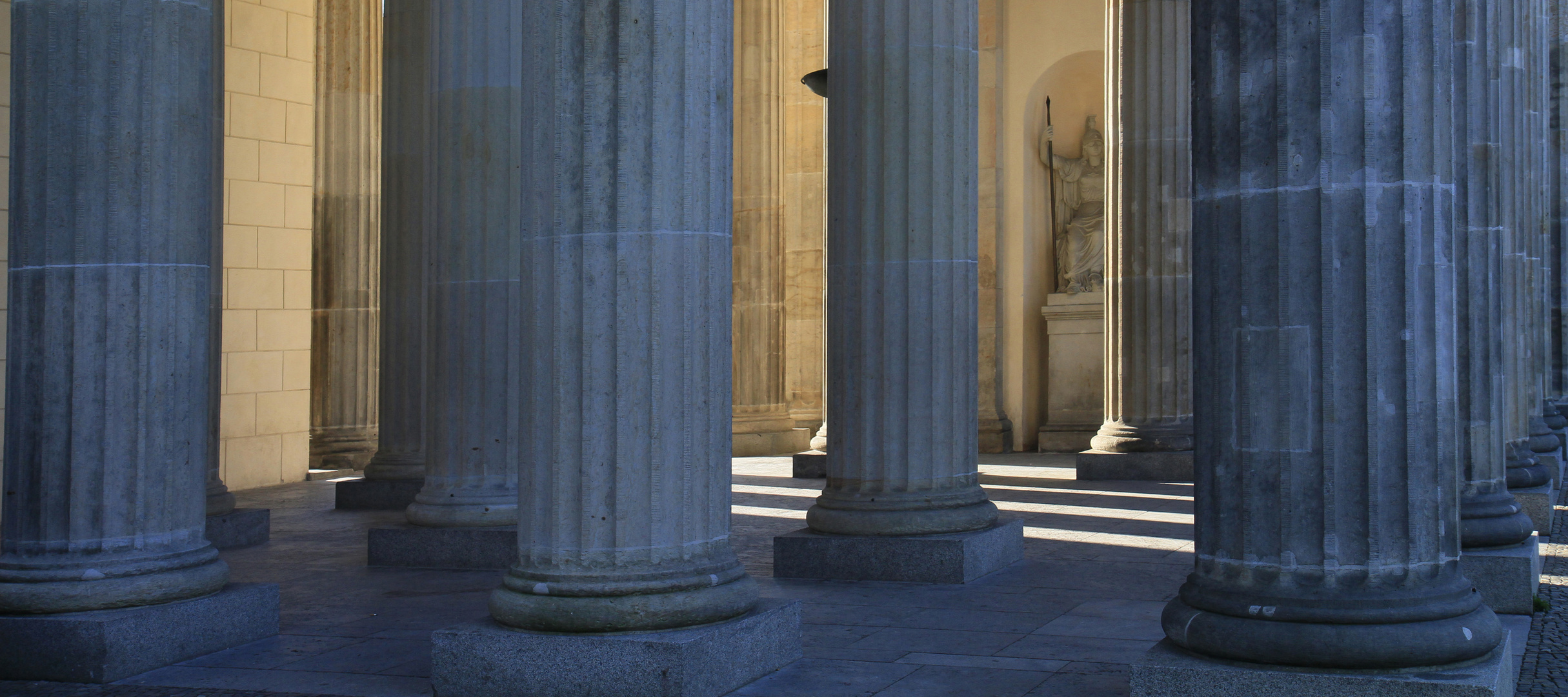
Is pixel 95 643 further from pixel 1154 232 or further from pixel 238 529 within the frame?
pixel 1154 232

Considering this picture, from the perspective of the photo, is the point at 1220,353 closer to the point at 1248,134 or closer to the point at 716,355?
the point at 1248,134

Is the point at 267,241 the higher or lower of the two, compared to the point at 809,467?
higher

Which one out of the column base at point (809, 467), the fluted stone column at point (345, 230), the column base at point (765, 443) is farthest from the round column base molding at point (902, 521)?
the column base at point (765, 443)

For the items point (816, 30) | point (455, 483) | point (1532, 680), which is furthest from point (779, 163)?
point (1532, 680)

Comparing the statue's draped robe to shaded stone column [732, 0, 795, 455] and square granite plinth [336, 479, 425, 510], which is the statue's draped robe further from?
square granite plinth [336, 479, 425, 510]

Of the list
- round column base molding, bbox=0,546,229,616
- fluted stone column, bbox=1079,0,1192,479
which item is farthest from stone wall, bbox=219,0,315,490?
round column base molding, bbox=0,546,229,616

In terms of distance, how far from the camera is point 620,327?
26.6 feet

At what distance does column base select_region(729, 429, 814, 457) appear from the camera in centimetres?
2875

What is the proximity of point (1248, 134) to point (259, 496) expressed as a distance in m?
18.6

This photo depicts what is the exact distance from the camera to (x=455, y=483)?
1418cm

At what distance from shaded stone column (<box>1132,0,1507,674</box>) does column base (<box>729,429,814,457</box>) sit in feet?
70.6

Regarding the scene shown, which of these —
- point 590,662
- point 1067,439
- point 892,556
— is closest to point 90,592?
point 590,662

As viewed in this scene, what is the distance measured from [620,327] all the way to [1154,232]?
618 inches

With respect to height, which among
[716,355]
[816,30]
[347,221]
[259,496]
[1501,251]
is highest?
[816,30]
